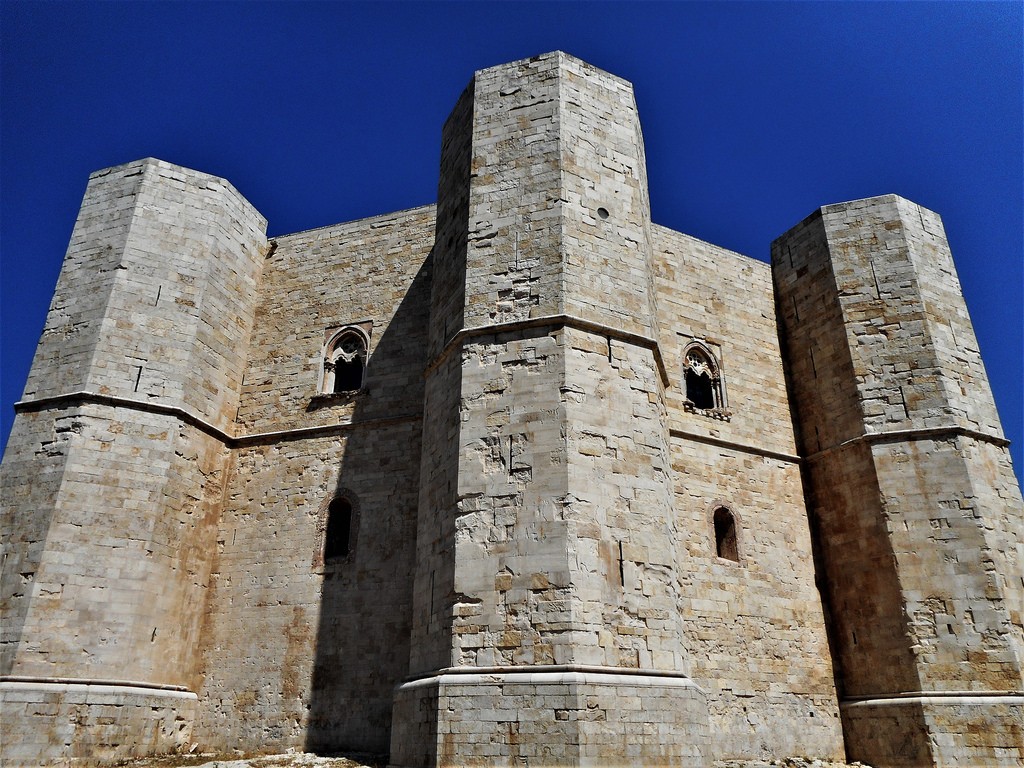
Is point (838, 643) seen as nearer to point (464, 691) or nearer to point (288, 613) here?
point (464, 691)

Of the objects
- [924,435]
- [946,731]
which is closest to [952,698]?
[946,731]

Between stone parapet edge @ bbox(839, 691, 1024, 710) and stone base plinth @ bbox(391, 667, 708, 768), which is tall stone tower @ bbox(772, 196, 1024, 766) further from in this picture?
stone base plinth @ bbox(391, 667, 708, 768)

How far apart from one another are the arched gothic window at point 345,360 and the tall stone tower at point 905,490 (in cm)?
750

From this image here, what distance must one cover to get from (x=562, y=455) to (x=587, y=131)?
199 inches

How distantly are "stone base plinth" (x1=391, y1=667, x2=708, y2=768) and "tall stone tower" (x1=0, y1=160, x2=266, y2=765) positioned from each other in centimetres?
426

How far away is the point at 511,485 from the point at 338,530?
13.0 feet

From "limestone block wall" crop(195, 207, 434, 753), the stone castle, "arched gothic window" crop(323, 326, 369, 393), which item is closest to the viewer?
the stone castle

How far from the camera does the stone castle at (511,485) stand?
27.5 feet

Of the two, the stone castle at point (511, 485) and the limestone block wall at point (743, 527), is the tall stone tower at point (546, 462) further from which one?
the limestone block wall at point (743, 527)

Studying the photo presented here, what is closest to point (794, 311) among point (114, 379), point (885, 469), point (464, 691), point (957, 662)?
point (885, 469)

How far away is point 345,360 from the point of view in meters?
12.8

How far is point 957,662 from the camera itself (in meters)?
10.3

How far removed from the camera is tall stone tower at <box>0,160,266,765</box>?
30.9 feet

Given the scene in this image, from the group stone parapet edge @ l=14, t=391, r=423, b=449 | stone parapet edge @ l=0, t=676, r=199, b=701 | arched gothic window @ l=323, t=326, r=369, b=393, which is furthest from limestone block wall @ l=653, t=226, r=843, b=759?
stone parapet edge @ l=0, t=676, r=199, b=701
